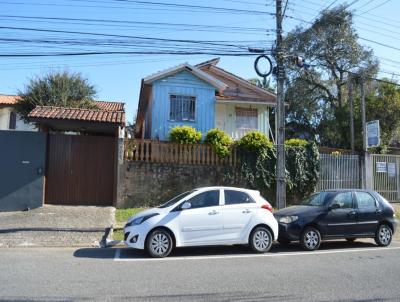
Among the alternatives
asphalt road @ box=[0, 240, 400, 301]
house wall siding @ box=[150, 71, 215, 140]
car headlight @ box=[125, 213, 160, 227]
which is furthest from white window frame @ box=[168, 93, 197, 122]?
car headlight @ box=[125, 213, 160, 227]

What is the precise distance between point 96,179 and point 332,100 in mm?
26391

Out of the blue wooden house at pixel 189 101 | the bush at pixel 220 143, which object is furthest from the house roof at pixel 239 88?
the bush at pixel 220 143

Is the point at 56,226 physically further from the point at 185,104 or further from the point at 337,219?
the point at 185,104

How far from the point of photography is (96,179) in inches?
651

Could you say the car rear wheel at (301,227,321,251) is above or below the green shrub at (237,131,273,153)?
below

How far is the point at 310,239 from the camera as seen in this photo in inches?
436

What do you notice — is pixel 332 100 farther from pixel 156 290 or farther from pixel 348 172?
pixel 156 290

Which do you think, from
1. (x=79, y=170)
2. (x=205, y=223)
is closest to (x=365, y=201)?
(x=205, y=223)

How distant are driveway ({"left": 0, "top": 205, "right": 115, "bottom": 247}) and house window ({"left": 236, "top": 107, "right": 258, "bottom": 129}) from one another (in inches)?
412

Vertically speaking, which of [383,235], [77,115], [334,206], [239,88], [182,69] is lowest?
[383,235]

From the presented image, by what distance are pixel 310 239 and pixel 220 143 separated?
734 centimetres

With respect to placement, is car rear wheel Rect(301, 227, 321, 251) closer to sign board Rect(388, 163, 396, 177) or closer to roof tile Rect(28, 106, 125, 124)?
roof tile Rect(28, 106, 125, 124)

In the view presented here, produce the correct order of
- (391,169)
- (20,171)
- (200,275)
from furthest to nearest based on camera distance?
(391,169) < (20,171) < (200,275)

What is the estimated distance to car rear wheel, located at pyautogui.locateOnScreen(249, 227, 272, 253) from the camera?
34.5 ft
